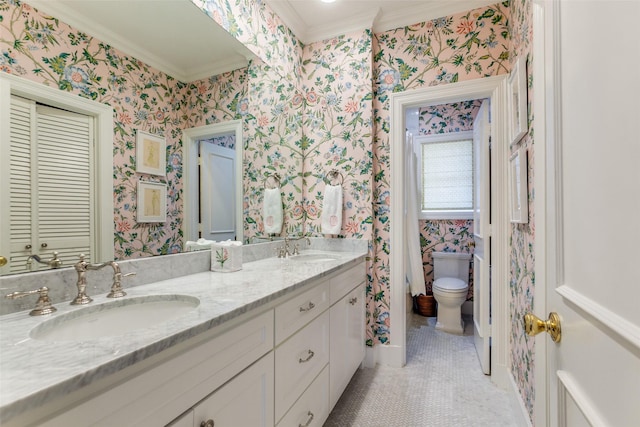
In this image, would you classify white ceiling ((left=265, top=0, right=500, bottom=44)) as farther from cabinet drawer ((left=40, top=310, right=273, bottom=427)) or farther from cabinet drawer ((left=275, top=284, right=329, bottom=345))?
cabinet drawer ((left=40, top=310, right=273, bottom=427))

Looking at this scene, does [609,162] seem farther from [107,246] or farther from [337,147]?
[337,147]

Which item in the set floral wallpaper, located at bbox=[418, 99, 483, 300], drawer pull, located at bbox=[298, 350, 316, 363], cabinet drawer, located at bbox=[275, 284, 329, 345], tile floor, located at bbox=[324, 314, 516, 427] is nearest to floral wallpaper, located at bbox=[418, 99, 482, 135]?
floral wallpaper, located at bbox=[418, 99, 483, 300]

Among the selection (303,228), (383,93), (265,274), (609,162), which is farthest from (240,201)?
(609,162)

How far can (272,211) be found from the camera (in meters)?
2.17

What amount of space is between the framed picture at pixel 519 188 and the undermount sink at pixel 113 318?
5.30 feet

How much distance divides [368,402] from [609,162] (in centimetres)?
184

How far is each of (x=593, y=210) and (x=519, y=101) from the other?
1.32 meters

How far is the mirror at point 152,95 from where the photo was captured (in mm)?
992

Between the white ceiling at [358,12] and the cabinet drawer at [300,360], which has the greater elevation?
the white ceiling at [358,12]

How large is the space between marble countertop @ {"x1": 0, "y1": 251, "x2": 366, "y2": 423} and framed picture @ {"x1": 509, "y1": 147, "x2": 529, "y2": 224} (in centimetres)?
126

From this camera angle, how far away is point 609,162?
1.61 feet

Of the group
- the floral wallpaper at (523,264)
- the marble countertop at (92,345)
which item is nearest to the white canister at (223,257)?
the marble countertop at (92,345)

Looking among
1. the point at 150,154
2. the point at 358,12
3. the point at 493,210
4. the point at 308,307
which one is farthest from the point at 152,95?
the point at 493,210

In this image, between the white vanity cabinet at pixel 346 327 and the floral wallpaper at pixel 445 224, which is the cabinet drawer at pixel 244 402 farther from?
the floral wallpaper at pixel 445 224
